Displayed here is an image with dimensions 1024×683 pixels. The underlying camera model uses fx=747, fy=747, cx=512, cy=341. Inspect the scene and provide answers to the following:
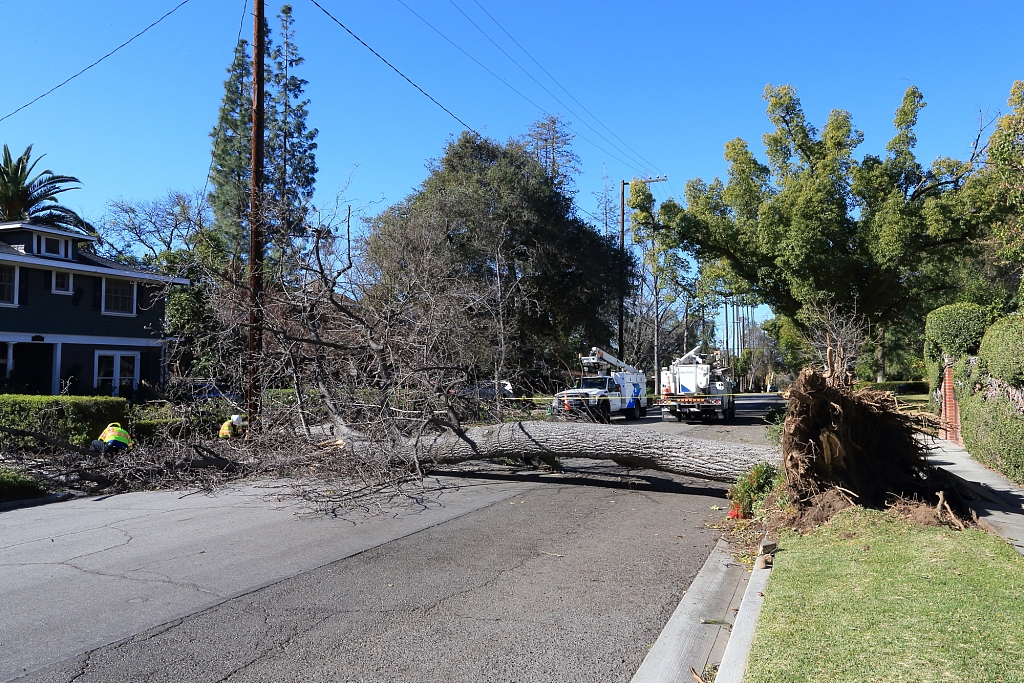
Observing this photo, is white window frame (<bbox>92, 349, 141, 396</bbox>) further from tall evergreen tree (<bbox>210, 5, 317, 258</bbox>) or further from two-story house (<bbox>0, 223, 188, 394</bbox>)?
tall evergreen tree (<bbox>210, 5, 317, 258</bbox>)

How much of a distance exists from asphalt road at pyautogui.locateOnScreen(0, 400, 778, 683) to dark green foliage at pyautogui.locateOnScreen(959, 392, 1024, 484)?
15.5ft

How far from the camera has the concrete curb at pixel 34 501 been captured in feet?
34.0

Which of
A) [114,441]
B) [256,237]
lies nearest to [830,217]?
[256,237]

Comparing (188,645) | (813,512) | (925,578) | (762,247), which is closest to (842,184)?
(762,247)

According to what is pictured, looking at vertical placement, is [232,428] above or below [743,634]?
above

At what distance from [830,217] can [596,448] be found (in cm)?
1627

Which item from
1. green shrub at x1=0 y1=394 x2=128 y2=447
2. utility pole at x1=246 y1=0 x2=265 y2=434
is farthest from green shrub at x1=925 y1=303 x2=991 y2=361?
green shrub at x1=0 y1=394 x2=128 y2=447

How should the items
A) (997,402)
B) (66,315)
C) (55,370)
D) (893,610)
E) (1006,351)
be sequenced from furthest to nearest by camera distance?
(66,315), (55,370), (997,402), (1006,351), (893,610)

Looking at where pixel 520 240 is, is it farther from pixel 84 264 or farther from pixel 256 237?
pixel 256 237

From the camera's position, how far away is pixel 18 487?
10758 millimetres

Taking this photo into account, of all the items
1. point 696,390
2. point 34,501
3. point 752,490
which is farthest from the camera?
point 696,390

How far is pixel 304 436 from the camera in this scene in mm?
12211

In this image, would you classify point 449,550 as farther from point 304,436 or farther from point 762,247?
point 762,247

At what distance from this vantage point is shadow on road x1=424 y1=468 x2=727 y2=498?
40.3ft
